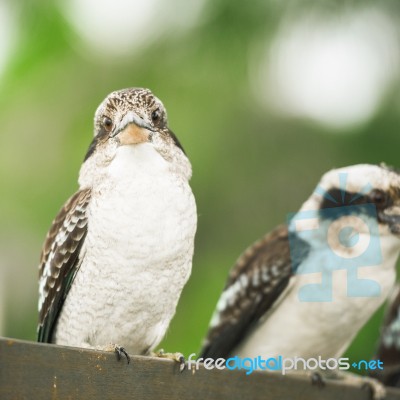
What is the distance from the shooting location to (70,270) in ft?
8.57

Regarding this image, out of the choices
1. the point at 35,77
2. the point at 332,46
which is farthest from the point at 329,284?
the point at 35,77

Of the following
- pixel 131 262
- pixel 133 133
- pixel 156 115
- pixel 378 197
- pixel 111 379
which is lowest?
pixel 111 379

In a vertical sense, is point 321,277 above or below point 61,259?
above

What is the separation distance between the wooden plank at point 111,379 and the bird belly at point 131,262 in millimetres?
312

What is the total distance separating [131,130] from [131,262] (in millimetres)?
380

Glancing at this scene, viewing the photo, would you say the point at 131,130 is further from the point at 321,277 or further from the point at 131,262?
the point at 321,277

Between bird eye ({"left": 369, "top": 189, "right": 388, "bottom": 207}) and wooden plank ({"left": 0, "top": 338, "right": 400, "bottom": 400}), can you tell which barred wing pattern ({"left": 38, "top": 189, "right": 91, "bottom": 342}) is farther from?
bird eye ({"left": 369, "top": 189, "right": 388, "bottom": 207})

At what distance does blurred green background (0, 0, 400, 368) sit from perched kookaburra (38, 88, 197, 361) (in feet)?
3.16

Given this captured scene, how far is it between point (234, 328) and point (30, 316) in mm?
1037

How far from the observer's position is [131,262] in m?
2.41

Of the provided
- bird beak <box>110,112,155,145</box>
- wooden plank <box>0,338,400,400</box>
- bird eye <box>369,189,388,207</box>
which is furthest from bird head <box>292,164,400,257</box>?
bird beak <box>110,112,155,145</box>

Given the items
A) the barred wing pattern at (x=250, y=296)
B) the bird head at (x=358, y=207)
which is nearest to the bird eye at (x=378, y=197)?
the bird head at (x=358, y=207)

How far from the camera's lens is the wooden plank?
1957 mm

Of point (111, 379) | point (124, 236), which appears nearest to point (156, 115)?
point (124, 236)
